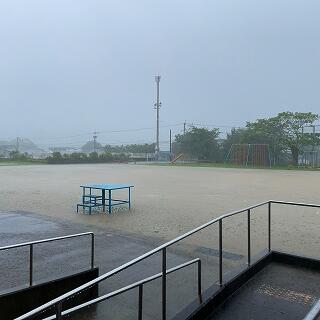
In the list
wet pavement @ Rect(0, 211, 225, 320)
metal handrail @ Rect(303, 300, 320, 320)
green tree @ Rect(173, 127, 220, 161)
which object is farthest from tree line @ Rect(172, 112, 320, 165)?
metal handrail @ Rect(303, 300, 320, 320)

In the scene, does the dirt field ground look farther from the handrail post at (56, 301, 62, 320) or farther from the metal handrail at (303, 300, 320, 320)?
the metal handrail at (303, 300, 320, 320)

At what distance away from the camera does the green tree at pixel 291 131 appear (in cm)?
4134

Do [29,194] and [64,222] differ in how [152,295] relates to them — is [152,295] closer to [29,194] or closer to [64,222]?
[64,222]

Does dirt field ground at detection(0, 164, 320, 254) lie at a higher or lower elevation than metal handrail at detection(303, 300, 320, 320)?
lower

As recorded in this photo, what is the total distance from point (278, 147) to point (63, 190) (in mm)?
32232

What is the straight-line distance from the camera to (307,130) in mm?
42219

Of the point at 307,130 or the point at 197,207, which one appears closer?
the point at 197,207

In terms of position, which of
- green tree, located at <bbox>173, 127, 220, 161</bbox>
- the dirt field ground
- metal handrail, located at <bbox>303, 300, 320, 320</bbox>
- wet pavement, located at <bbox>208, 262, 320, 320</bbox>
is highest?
green tree, located at <bbox>173, 127, 220, 161</bbox>

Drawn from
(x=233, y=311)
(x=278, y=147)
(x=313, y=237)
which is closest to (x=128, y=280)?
(x=233, y=311)

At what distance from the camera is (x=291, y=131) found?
42781mm

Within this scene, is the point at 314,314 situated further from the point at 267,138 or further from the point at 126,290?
the point at 267,138

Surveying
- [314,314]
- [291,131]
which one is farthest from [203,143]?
[314,314]

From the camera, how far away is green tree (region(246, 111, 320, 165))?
41344 mm

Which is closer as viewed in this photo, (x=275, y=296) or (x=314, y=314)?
(x=314, y=314)
